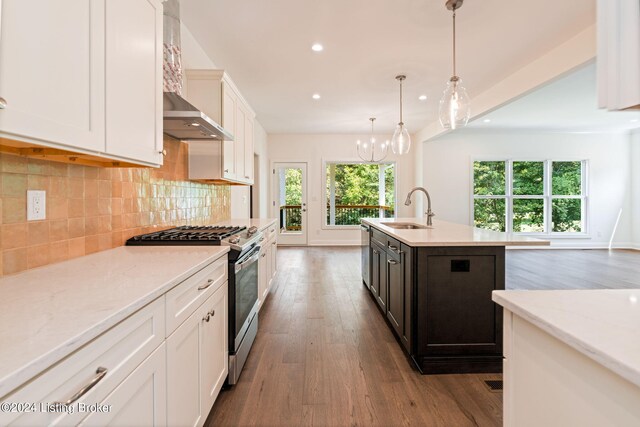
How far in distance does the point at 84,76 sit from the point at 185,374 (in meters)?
1.20

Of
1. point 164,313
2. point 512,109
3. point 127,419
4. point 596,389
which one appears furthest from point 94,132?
point 512,109

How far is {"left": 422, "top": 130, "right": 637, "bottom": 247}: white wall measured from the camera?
7.27 m

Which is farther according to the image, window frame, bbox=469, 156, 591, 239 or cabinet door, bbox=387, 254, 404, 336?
window frame, bbox=469, 156, 591, 239

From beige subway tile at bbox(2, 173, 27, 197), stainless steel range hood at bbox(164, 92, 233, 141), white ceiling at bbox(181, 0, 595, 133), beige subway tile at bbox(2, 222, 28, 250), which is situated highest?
white ceiling at bbox(181, 0, 595, 133)

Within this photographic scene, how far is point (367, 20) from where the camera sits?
9.25ft

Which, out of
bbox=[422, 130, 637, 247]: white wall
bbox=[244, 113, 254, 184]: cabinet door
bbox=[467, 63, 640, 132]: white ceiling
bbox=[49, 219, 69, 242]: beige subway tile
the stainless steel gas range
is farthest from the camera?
bbox=[422, 130, 637, 247]: white wall

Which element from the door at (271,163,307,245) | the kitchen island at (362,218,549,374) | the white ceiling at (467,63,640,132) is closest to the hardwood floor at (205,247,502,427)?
the kitchen island at (362,218,549,374)

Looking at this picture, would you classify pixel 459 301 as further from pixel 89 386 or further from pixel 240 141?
pixel 240 141

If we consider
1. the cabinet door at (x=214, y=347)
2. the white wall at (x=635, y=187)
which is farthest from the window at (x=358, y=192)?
the cabinet door at (x=214, y=347)

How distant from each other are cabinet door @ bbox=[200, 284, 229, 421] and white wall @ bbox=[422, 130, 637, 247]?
6.38 metres

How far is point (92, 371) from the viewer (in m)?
0.74

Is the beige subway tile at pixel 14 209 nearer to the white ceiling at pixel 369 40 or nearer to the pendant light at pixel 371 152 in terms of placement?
the white ceiling at pixel 369 40

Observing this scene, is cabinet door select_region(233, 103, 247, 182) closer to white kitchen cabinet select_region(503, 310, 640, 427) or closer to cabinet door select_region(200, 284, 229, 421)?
cabinet door select_region(200, 284, 229, 421)

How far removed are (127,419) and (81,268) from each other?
0.71 metres
